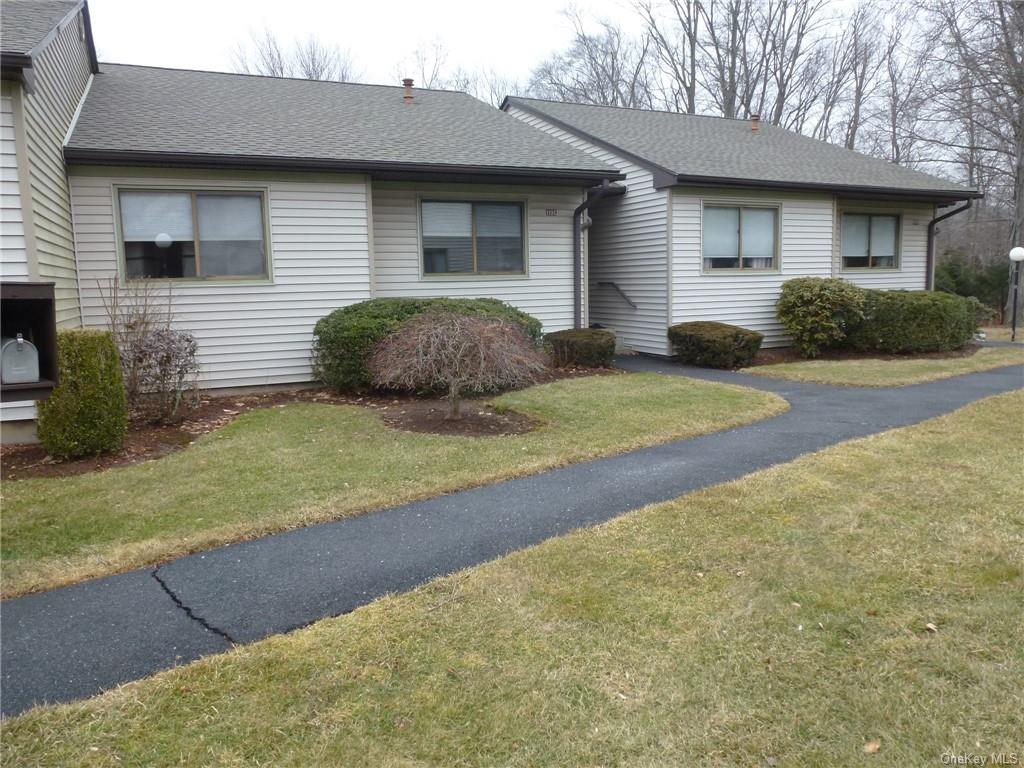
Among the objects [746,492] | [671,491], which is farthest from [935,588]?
[671,491]

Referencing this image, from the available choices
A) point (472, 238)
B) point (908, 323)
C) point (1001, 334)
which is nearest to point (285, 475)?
point (472, 238)

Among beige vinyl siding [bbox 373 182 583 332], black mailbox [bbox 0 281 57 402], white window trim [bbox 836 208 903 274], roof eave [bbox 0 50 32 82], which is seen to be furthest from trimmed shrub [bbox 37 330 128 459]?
white window trim [bbox 836 208 903 274]

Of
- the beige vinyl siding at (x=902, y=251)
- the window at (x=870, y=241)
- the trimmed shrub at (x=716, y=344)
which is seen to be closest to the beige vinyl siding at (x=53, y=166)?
the trimmed shrub at (x=716, y=344)

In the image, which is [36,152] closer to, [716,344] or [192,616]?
[192,616]

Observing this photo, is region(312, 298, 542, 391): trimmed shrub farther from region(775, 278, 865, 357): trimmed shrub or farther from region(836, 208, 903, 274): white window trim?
region(836, 208, 903, 274): white window trim

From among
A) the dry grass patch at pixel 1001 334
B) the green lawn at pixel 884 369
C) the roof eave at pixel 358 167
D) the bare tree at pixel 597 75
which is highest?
the bare tree at pixel 597 75

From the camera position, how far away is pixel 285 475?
5.69 metres

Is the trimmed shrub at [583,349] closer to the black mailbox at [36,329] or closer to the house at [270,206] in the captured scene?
the house at [270,206]

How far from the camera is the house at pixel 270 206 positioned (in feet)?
28.5

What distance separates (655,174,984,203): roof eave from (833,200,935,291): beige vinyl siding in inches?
9.7

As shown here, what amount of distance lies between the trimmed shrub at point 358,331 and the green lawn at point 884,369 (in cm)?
447

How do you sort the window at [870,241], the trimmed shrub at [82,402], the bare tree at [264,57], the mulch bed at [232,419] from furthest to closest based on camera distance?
the bare tree at [264,57] < the window at [870,241] < the mulch bed at [232,419] < the trimmed shrub at [82,402]

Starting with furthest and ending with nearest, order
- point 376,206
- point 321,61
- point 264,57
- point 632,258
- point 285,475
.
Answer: point 321,61, point 264,57, point 632,258, point 376,206, point 285,475

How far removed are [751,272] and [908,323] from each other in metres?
2.85
